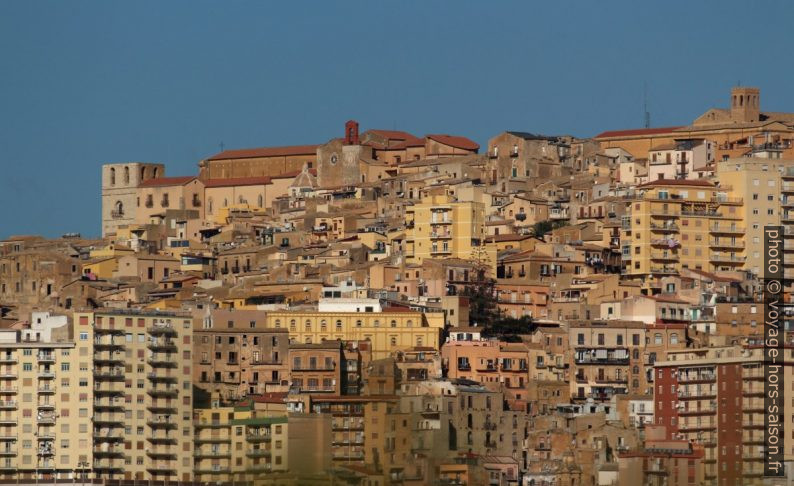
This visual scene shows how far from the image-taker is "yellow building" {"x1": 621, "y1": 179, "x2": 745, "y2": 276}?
317 feet

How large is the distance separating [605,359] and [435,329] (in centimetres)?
591

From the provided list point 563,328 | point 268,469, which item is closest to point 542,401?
point 563,328

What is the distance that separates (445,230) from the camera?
325 feet

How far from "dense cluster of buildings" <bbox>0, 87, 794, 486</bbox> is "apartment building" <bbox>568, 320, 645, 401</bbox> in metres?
0.07

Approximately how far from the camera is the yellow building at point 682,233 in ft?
317

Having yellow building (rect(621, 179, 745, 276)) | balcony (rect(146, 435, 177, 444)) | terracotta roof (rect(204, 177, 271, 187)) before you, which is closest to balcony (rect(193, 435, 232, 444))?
balcony (rect(146, 435, 177, 444))

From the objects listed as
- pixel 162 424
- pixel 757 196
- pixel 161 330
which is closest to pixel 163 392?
pixel 162 424

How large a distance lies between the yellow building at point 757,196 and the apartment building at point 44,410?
94.1ft

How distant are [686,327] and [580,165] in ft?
108

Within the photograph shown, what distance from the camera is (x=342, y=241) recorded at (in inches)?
4210

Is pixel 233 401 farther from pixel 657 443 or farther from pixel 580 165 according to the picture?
pixel 580 165

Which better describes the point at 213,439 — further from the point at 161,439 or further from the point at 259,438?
the point at 259,438

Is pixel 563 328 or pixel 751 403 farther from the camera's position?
pixel 563 328

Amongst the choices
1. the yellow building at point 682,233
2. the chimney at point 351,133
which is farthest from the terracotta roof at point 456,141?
the yellow building at point 682,233
